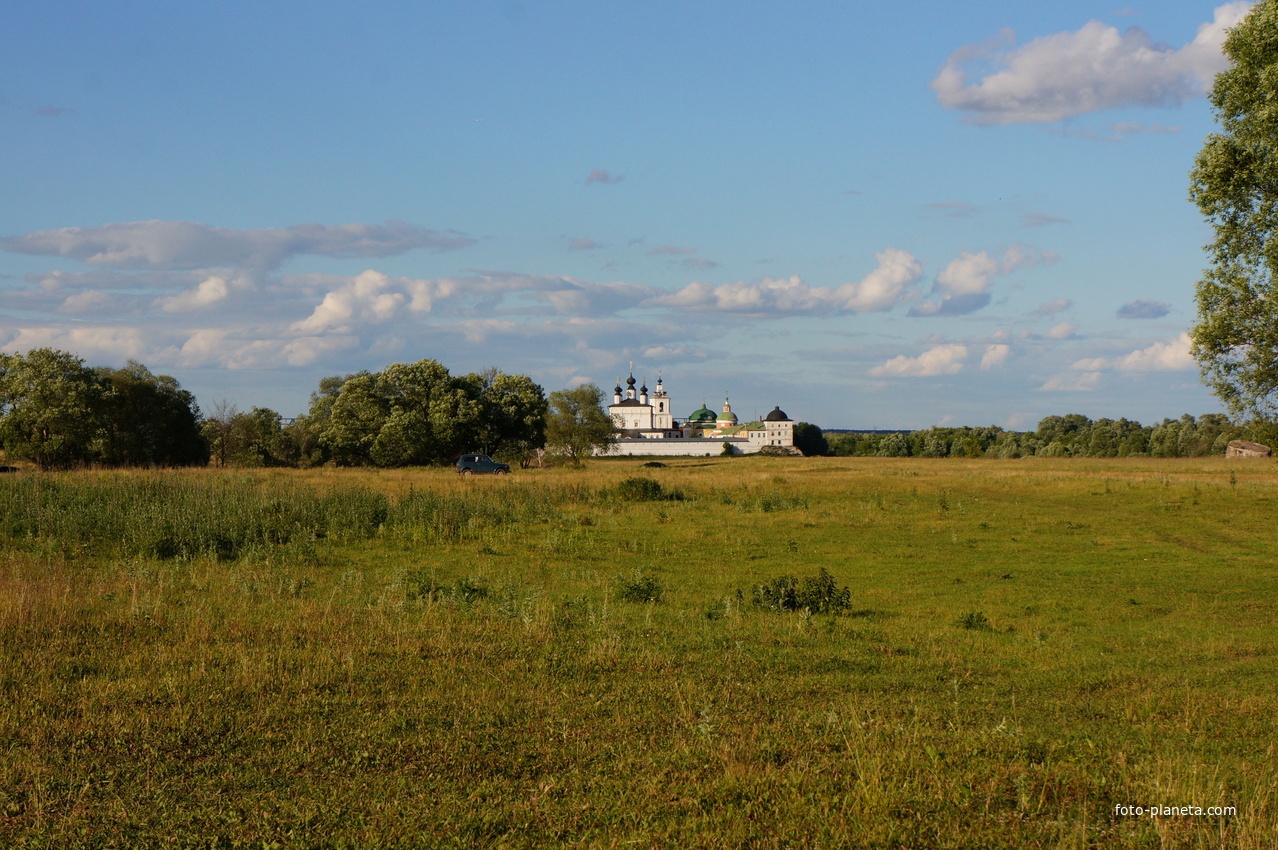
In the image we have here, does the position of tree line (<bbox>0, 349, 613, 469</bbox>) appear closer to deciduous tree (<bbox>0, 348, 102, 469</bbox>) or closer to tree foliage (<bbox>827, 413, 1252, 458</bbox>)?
deciduous tree (<bbox>0, 348, 102, 469</bbox>)

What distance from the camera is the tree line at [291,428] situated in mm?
52125

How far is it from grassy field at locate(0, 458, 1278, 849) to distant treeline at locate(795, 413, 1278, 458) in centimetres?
8569

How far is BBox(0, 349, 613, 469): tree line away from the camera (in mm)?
52125

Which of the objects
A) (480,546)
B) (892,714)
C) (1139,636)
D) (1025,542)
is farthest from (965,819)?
(1025,542)

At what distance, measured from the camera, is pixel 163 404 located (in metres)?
64.8

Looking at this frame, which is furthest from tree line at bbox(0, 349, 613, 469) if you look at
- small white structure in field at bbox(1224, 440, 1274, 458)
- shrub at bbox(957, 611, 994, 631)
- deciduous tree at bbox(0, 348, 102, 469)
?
small white structure in field at bbox(1224, 440, 1274, 458)

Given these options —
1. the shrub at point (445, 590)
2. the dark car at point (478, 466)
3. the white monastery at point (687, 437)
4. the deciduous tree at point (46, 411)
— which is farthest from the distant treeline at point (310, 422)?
the white monastery at point (687, 437)

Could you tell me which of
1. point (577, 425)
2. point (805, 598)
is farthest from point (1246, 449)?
point (805, 598)

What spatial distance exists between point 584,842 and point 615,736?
6.28 feet

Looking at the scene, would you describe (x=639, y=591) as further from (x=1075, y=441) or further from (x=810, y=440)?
(x=810, y=440)

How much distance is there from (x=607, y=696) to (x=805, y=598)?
6.65m

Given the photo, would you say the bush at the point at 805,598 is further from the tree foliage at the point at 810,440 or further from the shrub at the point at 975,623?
the tree foliage at the point at 810,440

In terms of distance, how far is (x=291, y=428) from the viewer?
91125 mm

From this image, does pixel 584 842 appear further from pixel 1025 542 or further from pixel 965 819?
pixel 1025 542
